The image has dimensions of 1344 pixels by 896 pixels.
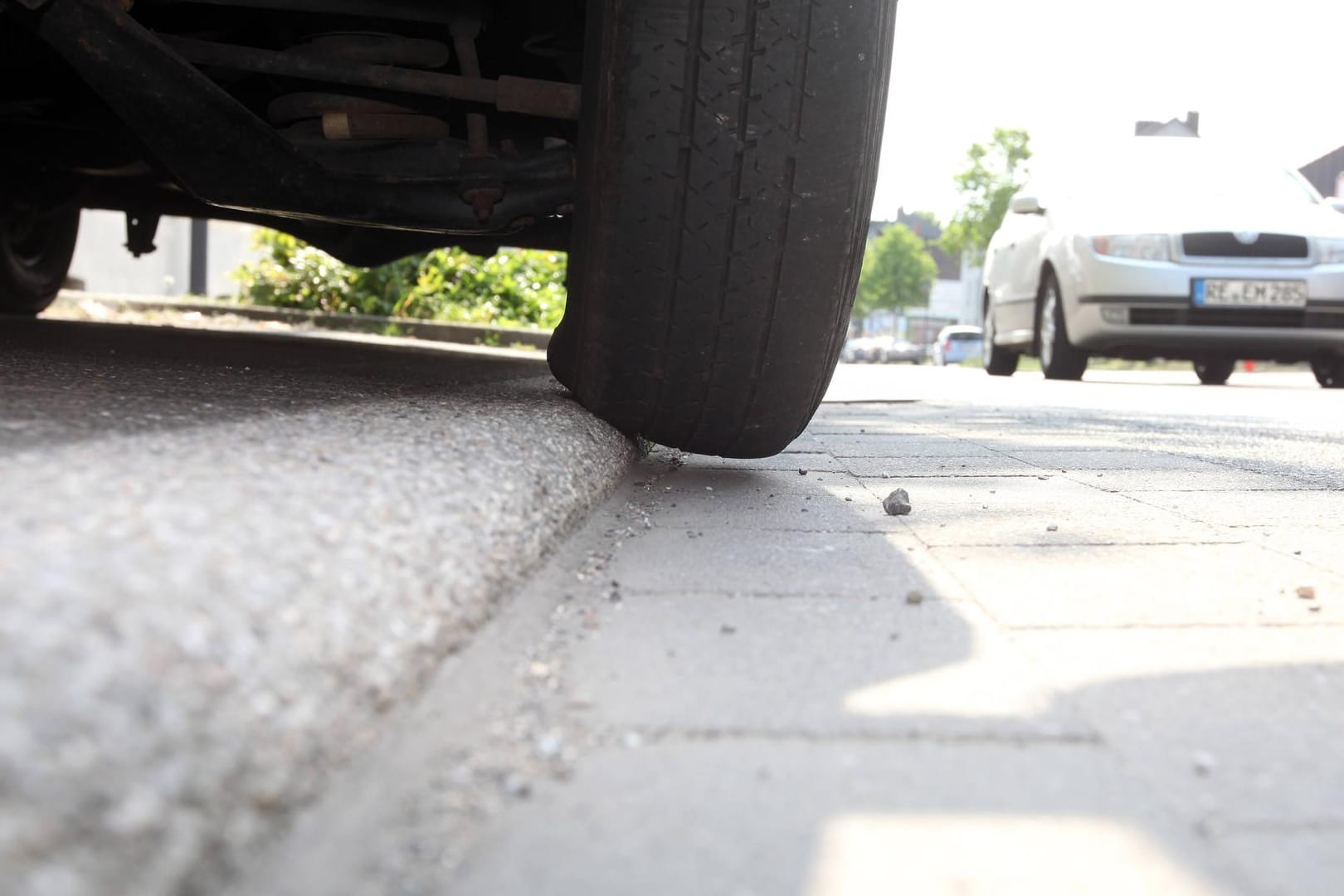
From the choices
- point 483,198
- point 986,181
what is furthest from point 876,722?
point 986,181

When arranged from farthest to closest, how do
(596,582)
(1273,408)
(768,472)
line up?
(1273,408), (768,472), (596,582)

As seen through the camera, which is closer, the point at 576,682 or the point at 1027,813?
the point at 1027,813

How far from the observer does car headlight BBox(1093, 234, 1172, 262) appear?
21.9 ft

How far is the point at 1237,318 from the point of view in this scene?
6715mm

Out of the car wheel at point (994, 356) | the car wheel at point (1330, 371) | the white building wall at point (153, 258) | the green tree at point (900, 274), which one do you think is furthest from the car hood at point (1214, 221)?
the green tree at point (900, 274)

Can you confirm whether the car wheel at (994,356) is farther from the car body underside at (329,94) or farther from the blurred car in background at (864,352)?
the blurred car in background at (864,352)

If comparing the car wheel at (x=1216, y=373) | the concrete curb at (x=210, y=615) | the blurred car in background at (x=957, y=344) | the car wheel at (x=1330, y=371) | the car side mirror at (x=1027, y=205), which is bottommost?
the blurred car in background at (x=957, y=344)

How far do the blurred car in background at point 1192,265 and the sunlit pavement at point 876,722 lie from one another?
204 inches

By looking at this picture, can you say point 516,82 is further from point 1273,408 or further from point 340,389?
point 1273,408

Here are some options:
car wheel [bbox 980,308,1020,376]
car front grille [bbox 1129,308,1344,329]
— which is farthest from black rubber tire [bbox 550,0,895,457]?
car wheel [bbox 980,308,1020,376]

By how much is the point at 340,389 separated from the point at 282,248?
6725 mm

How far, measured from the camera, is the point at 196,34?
2.26 m

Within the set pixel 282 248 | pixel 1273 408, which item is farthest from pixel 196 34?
pixel 282 248

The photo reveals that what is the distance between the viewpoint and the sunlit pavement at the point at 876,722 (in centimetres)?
78
